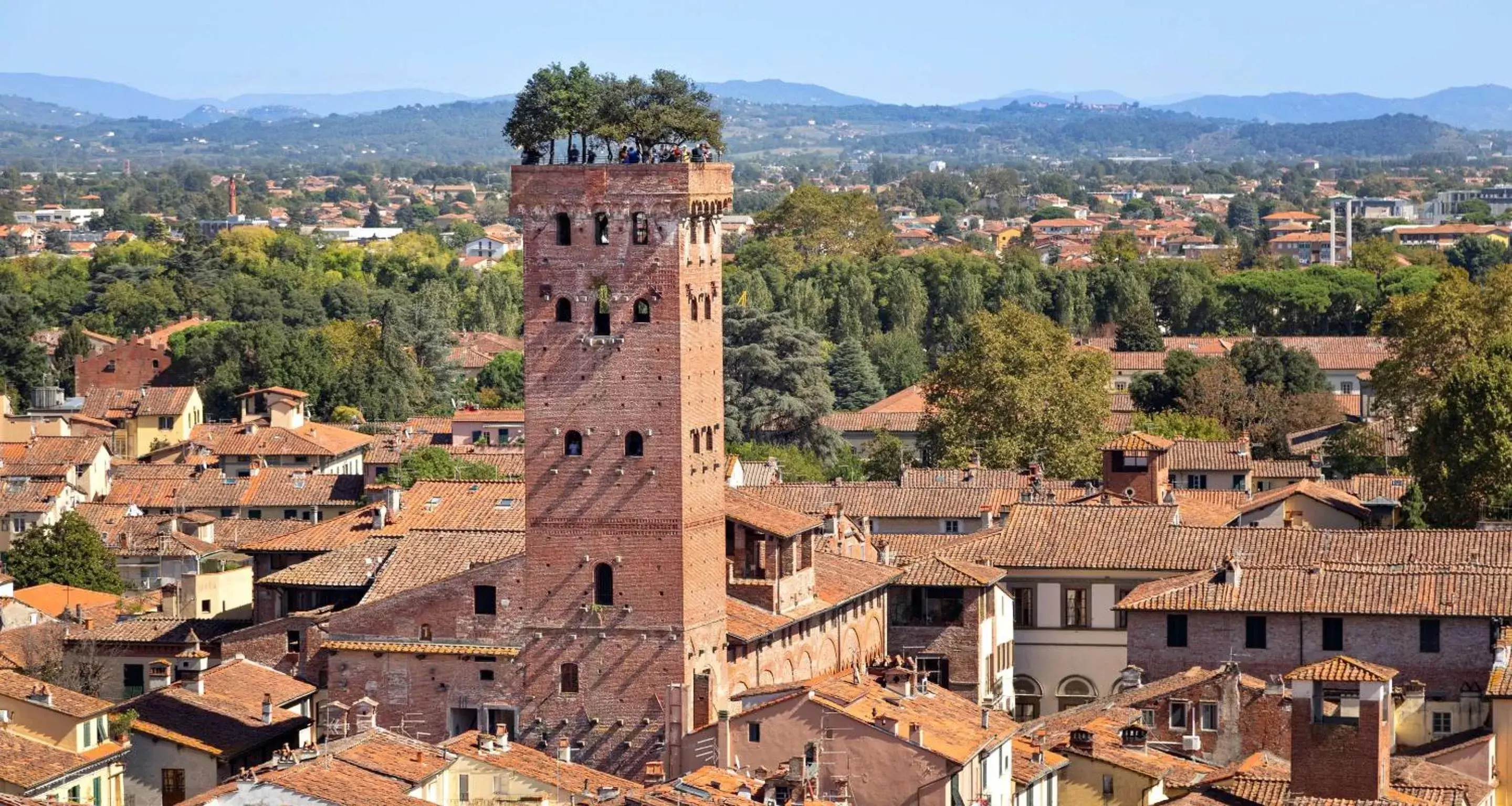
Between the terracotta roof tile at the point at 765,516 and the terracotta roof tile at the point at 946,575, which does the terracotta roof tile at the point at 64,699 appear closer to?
the terracotta roof tile at the point at 765,516

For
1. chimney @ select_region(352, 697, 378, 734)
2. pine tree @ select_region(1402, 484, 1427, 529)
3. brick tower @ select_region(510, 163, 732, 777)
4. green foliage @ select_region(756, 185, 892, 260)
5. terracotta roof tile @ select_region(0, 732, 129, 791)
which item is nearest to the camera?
terracotta roof tile @ select_region(0, 732, 129, 791)

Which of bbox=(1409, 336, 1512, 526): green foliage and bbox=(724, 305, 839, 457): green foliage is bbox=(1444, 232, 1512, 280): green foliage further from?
bbox=(1409, 336, 1512, 526): green foliage

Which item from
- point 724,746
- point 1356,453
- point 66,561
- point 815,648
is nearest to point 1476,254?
point 1356,453

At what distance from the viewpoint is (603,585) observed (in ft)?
153

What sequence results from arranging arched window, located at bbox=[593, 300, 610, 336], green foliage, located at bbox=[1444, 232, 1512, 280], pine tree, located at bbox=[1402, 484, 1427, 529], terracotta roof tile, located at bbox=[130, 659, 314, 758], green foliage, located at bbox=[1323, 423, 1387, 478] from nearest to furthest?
terracotta roof tile, located at bbox=[130, 659, 314, 758], arched window, located at bbox=[593, 300, 610, 336], pine tree, located at bbox=[1402, 484, 1427, 529], green foliage, located at bbox=[1323, 423, 1387, 478], green foliage, located at bbox=[1444, 232, 1512, 280]

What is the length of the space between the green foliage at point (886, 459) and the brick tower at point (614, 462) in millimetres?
29589

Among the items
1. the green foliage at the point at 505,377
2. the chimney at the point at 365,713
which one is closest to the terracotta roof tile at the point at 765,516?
the chimney at the point at 365,713

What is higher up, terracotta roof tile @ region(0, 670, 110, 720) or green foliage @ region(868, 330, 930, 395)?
terracotta roof tile @ region(0, 670, 110, 720)

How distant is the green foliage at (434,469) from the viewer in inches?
2800

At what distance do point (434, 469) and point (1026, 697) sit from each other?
22.2 metres

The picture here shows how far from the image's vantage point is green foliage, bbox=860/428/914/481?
79438 millimetres

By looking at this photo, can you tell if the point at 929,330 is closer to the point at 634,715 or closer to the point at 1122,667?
the point at 1122,667

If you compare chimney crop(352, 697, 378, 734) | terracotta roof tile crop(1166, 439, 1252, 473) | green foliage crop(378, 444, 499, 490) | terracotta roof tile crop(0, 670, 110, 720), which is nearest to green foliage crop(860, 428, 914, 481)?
terracotta roof tile crop(1166, 439, 1252, 473)

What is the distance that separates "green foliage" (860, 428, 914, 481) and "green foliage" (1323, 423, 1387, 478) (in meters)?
9.74
